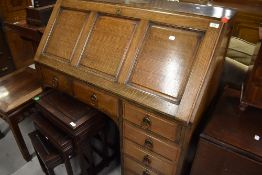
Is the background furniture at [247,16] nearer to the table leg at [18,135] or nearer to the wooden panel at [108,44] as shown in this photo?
the wooden panel at [108,44]

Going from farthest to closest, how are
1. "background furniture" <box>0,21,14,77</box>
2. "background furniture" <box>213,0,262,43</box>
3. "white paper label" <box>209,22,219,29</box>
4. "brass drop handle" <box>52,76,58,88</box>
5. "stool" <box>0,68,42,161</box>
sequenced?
"background furniture" <box>0,21,14,77</box>, "background furniture" <box>213,0,262,43</box>, "stool" <box>0,68,42,161</box>, "brass drop handle" <box>52,76,58,88</box>, "white paper label" <box>209,22,219,29</box>

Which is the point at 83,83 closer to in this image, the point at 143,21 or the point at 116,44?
the point at 116,44

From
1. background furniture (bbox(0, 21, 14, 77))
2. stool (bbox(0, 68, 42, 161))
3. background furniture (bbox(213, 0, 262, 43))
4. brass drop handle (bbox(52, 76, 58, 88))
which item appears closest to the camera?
brass drop handle (bbox(52, 76, 58, 88))

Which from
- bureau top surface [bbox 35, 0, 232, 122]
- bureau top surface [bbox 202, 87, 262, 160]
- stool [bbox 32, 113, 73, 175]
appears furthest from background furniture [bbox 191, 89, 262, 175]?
stool [bbox 32, 113, 73, 175]

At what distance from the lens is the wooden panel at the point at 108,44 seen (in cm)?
136

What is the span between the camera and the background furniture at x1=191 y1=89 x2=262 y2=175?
3.69 ft

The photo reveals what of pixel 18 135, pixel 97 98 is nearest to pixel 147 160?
pixel 97 98

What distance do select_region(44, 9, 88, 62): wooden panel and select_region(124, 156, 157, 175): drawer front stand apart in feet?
2.86

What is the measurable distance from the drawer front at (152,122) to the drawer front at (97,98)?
103mm

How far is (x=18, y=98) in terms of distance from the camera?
199 cm

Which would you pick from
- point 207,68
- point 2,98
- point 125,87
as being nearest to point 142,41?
point 125,87

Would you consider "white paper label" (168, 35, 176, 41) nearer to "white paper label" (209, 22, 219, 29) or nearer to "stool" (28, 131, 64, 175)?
"white paper label" (209, 22, 219, 29)

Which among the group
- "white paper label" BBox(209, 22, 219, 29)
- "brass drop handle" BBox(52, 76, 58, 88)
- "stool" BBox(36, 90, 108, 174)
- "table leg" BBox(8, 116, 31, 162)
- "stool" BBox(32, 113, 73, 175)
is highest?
"white paper label" BBox(209, 22, 219, 29)

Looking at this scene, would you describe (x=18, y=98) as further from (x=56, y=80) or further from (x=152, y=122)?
(x=152, y=122)
